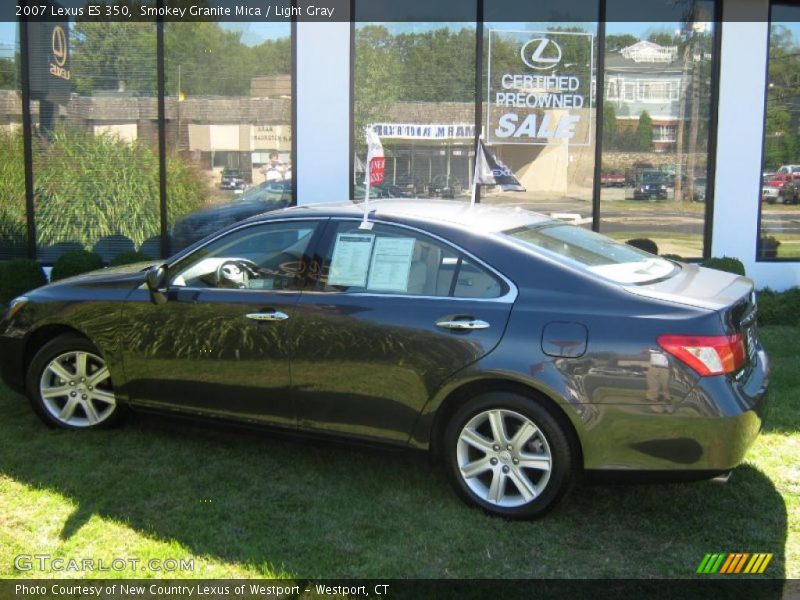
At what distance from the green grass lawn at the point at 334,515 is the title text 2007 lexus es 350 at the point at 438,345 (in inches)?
10.1

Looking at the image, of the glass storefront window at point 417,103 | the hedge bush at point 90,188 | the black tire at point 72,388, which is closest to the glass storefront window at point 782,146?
the glass storefront window at point 417,103

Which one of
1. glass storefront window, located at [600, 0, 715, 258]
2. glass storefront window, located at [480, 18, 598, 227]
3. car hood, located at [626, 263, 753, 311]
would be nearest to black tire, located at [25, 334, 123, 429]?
car hood, located at [626, 263, 753, 311]

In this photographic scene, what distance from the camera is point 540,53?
10156 millimetres

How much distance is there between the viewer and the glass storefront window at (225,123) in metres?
9.99

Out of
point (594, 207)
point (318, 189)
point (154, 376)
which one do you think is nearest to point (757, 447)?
point (154, 376)

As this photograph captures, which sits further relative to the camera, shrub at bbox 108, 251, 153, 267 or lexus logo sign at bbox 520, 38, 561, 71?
lexus logo sign at bbox 520, 38, 561, 71

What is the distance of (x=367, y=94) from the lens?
10102 mm

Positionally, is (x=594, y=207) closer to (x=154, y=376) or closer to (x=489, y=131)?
(x=489, y=131)

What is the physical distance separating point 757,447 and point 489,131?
5.94 m

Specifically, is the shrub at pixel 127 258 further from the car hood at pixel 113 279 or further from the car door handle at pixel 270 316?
the car door handle at pixel 270 316

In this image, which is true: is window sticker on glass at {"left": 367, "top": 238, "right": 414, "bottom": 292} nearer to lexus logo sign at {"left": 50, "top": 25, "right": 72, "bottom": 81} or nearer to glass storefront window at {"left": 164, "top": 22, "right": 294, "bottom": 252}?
glass storefront window at {"left": 164, "top": 22, "right": 294, "bottom": 252}

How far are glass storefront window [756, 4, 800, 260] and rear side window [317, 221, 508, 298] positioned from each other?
7395 millimetres

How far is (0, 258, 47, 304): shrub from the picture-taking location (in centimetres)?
937

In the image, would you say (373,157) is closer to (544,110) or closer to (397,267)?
(397,267)
